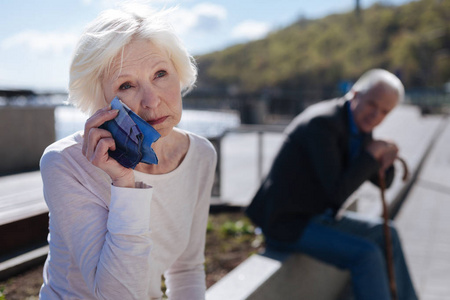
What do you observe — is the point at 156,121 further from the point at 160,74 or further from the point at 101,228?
the point at 101,228

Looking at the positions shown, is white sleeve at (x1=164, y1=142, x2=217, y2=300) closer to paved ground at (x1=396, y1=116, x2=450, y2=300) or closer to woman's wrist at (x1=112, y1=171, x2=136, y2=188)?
woman's wrist at (x1=112, y1=171, x2=136, y2=188)

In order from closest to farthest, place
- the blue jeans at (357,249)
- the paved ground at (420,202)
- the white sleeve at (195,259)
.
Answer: the white sleeve at (195,259), the blue jeans at (357,249), the paved ground at (420,202)

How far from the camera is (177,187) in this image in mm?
1706

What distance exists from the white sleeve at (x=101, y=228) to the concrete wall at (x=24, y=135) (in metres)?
4.06

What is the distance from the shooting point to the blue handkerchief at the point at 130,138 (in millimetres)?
1241

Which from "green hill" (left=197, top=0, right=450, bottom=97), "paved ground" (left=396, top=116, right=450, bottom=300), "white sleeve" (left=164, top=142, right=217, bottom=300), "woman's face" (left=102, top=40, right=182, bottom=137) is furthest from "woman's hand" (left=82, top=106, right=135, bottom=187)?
"green hill" (left=197, top=0, right=450, bottom=97)

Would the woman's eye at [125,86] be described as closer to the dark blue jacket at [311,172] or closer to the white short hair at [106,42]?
the white short hair at [106,42]

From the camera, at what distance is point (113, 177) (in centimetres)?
130

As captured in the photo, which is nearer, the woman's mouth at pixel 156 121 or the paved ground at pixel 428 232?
the woman's mouth at pixel 156 121

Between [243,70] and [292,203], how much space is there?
376 ft

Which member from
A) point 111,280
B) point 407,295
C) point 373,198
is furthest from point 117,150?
point 373,198

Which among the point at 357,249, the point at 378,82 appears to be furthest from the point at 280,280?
the point at 378,82

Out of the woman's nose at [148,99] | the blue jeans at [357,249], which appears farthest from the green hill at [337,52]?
the woman's nose at [148,99]

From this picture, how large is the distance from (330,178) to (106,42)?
1.90 m
